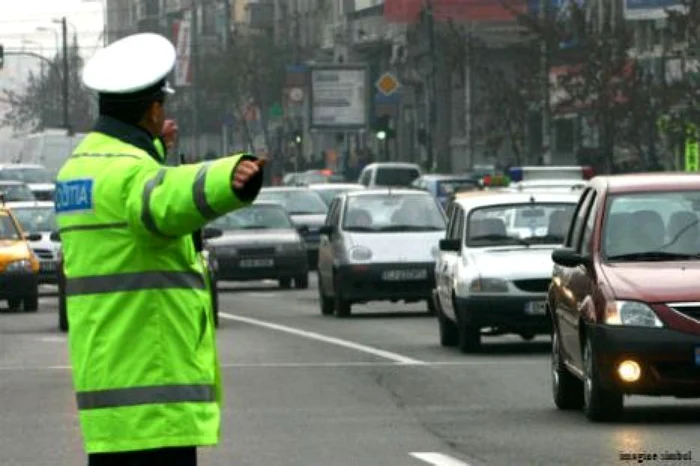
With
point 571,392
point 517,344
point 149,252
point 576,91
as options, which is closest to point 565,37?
point 576,91

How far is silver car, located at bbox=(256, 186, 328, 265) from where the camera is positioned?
50938 millimetres

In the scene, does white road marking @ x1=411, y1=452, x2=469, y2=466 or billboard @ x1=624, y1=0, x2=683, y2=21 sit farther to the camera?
billboard @ x1=624, y1=0, x2=683, y2=21

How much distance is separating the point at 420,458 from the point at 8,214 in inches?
916

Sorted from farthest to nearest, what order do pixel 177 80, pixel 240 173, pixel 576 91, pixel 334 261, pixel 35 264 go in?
pixel 177 80, pixel 576 91, pixel 35 264, pixel 334 261, pixel 240 173

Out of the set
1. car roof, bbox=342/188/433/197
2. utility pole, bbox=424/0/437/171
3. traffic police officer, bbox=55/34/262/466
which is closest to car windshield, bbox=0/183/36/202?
utility pole, bbox=424/0/437/171

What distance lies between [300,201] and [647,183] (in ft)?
117

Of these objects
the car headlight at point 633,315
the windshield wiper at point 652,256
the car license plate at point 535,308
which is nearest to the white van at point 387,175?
the car license plate at point 535,308

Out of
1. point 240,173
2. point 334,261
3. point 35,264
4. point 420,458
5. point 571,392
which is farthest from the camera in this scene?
point 35,264

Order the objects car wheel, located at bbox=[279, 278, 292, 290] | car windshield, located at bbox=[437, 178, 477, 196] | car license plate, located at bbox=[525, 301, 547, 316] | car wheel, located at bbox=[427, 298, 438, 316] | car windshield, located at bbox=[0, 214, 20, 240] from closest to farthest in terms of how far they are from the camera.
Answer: car license plate, located at bbox=[525, 301, 547, 316] → car wheel, located at bbox=[427, 298, 438, 316] → car windshield, located at bbox=[0, 214, 20, 240] → car wheel, located at bbox=[279, 278, 292, 290] → car windshield, located at bbox=[437, 178, 477, 196]

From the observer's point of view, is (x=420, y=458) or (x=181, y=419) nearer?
(x=181, y=419)

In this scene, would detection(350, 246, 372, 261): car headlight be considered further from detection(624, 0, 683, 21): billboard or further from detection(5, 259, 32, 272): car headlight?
detection(624, 0, 683, 21): billboard

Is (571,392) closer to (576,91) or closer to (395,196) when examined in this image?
(395,196)

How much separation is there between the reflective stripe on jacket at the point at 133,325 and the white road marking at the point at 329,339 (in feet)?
52.2

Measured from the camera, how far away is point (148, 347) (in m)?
6.93
